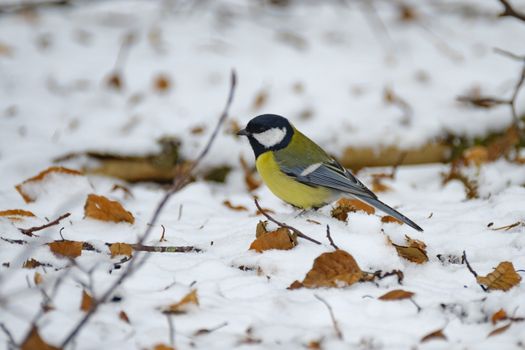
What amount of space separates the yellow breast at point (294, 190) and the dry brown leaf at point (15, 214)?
1.33 metres

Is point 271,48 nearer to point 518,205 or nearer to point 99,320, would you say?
point 518,205

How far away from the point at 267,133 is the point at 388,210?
996mm

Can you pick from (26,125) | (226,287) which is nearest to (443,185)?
(226,287)

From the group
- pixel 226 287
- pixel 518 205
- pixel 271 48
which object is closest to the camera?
pixel 226 287

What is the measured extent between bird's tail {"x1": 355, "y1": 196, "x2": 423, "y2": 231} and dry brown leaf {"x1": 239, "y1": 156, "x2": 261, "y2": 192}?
147 cm

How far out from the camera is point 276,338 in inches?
83.0

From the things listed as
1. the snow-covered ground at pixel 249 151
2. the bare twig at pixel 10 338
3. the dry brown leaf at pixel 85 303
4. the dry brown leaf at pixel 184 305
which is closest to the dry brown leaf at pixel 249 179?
the snow-covered ground at pixel 249 151

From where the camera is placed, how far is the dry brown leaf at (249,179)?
4.70 m

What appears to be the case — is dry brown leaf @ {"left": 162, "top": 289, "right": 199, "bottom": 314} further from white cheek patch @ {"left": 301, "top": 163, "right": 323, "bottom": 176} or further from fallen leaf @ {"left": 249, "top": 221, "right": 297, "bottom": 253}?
white cheek patch @ {"left": 301, "top": 163, "right": 323, "bottom": 176}

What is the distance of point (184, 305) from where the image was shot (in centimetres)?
226

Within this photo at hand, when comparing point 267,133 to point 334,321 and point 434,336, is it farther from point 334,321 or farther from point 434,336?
point 434,336

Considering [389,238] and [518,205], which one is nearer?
[389,238]

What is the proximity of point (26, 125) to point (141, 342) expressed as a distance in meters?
3.74

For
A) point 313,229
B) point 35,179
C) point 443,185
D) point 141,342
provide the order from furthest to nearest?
1. point 443,185
2. point 35,179
3. point 313,229
4. point 141,342
